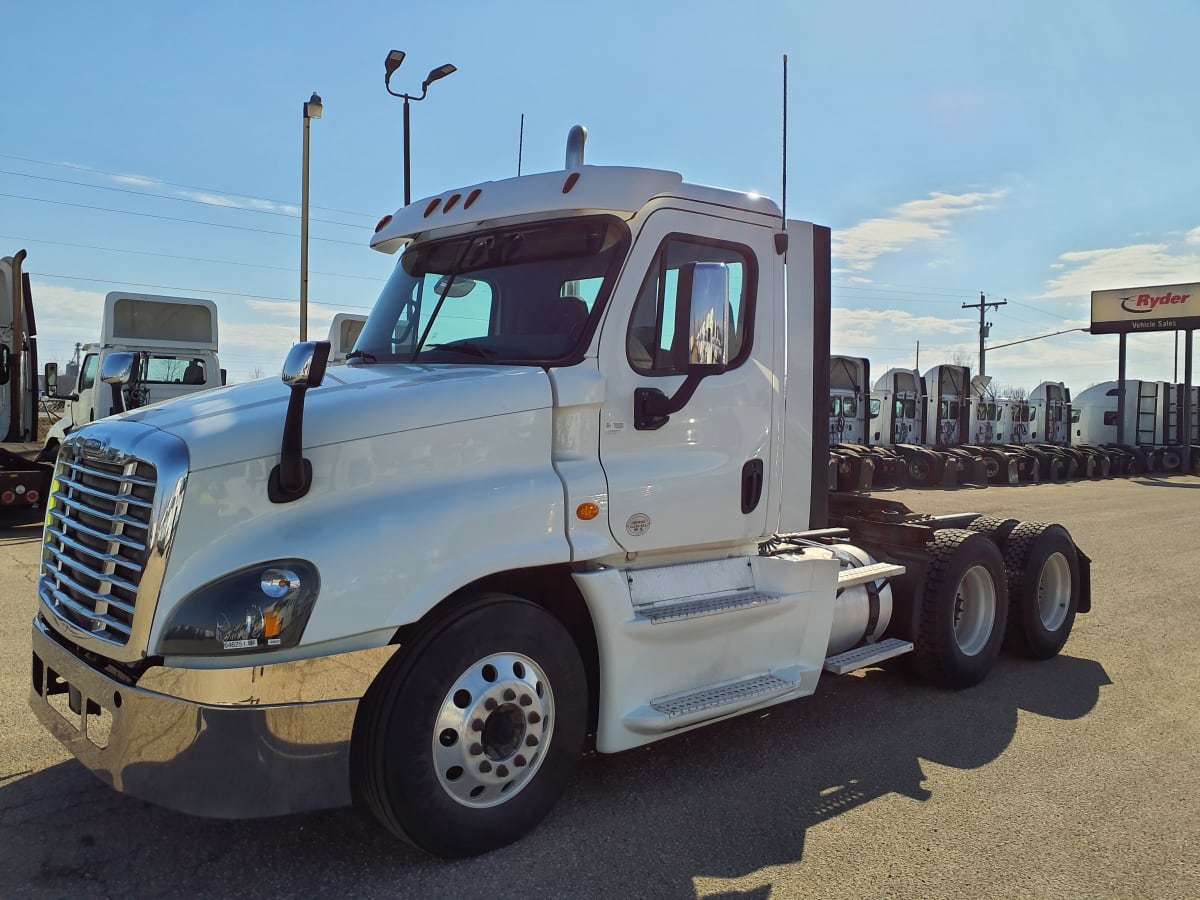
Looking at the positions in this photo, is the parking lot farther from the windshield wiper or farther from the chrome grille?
the windshield wiper

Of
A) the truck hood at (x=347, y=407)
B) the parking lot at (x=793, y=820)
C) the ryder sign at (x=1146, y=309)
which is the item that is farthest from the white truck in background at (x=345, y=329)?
the ryder sign at (x=1146, y=309)

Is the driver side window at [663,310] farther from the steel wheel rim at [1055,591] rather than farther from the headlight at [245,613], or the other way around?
the steel wheel rim at [1055,591]

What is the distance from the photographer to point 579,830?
3705 millimetres

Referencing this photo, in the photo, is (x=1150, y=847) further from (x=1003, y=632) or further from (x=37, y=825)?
(x=37, y=825)

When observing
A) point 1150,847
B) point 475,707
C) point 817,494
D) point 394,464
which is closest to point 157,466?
point 394,464

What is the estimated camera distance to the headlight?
2.92 metres

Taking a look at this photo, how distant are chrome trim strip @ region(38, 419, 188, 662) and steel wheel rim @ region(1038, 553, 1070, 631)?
6033mm

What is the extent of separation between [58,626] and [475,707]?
162cm

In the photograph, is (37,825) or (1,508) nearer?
(37,825)

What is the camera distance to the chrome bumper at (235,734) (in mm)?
2926

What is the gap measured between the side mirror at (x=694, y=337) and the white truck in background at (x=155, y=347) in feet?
43.9

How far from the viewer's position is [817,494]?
498cm

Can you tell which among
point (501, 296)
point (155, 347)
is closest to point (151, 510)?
point (501, 296)

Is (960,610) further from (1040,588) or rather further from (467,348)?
(467,348)
